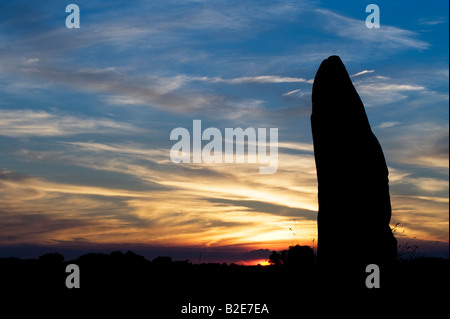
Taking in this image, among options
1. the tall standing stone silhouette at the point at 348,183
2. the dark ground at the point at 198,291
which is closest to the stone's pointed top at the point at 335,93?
the tall standing stone silhouette at the point at 348,183

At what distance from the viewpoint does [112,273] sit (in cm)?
1247

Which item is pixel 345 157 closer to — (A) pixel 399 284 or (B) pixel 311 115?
(B) pixel 311 115

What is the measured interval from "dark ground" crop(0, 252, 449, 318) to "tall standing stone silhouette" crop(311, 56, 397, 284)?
25.0 inches

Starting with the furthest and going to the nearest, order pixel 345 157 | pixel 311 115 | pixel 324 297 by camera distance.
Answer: pixel 311 115
pixel 345 157
pixel 324 297

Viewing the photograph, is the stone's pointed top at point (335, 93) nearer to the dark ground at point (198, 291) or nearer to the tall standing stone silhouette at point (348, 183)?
the tall standing stone silhouette at point (348, 183)

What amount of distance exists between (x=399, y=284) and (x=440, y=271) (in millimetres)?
2374

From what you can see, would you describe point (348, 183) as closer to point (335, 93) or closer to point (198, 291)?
point (335, 93)

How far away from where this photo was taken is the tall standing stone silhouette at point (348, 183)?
1195 cm

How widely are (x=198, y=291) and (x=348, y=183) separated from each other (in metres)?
4.20

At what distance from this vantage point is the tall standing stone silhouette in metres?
11.9

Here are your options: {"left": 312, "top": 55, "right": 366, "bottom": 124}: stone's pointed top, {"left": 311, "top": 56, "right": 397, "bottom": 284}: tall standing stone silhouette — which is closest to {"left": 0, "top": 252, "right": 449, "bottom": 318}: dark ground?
{"left": 311, "top": 56, "right": 397, "bottom": 284}: tall standing stone silhouette

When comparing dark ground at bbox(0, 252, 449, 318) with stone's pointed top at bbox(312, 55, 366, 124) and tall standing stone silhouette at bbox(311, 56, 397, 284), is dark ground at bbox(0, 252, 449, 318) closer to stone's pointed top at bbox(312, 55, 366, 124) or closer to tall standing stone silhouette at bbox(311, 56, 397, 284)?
tall standing stone silhouette at bbox(311, 56, 397, 284)
